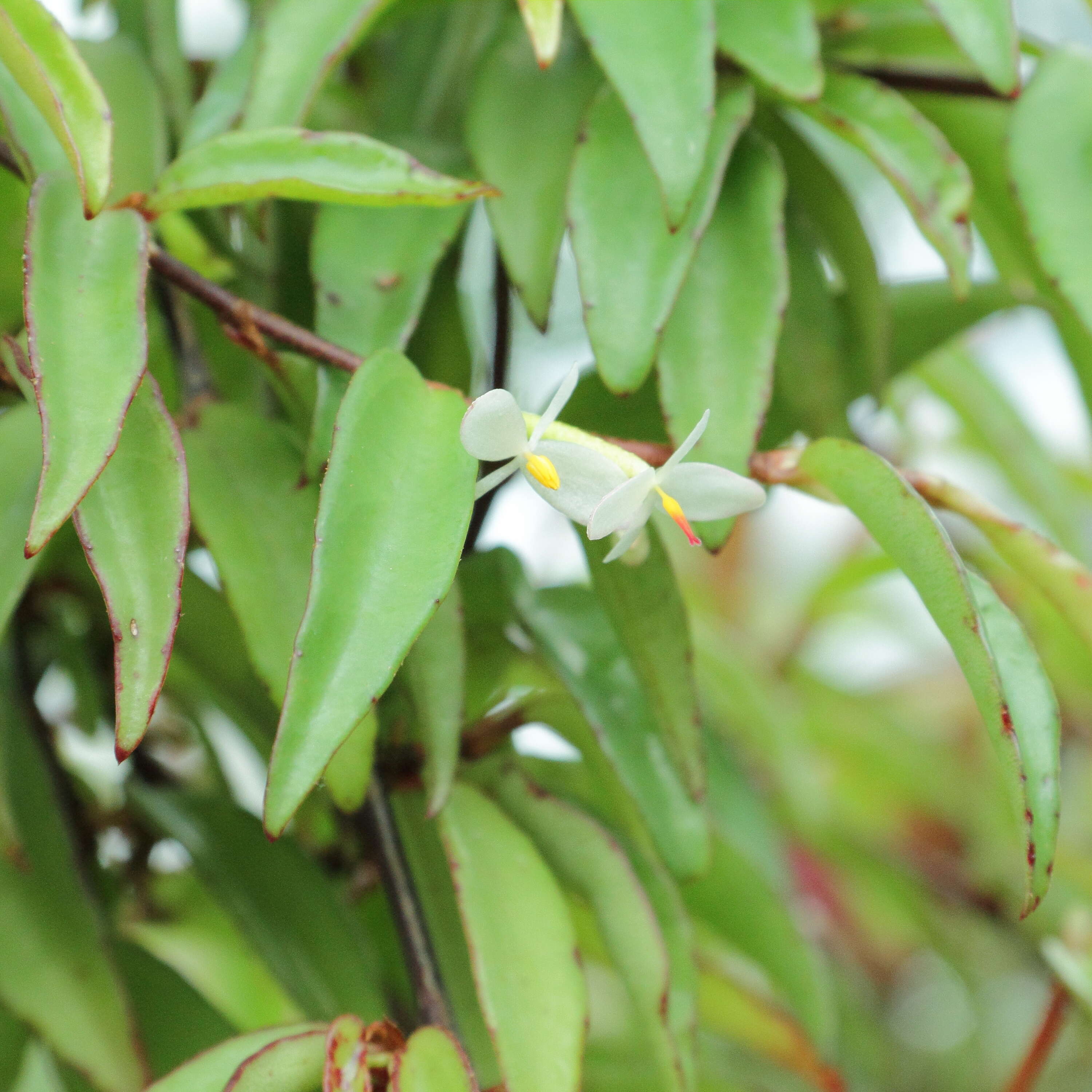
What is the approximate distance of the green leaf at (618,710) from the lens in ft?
1.12

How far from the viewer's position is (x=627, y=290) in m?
0.32

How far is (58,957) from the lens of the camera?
36cm

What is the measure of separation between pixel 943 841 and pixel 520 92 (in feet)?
3.05

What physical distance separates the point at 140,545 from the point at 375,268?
134 millimetres

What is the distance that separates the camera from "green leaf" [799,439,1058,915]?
0.83 feet

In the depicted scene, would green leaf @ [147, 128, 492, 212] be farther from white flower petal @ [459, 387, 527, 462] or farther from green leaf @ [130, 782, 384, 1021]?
green leaf @ [130, 782, 384, 1021]

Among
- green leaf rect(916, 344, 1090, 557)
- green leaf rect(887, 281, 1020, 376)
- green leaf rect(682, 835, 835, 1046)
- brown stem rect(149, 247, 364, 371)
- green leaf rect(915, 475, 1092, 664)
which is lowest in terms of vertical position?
green leaf rect(682, 835, 835, 1046)

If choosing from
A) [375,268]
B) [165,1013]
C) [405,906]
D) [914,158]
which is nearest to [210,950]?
[165,1013]

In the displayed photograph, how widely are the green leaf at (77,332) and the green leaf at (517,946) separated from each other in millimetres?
146

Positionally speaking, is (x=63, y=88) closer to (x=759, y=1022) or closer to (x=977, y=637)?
(x=977, y=637)

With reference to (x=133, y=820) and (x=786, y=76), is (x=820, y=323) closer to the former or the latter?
(x=786, y=76)

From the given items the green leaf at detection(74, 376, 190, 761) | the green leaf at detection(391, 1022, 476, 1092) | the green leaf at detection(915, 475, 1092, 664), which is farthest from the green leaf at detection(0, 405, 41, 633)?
the green leaf at detection(915, 475, 1092, 664)

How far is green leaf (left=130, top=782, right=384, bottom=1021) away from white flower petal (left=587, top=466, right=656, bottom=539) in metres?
0.22

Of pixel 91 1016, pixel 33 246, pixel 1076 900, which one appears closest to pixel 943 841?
pixel 1076 900
